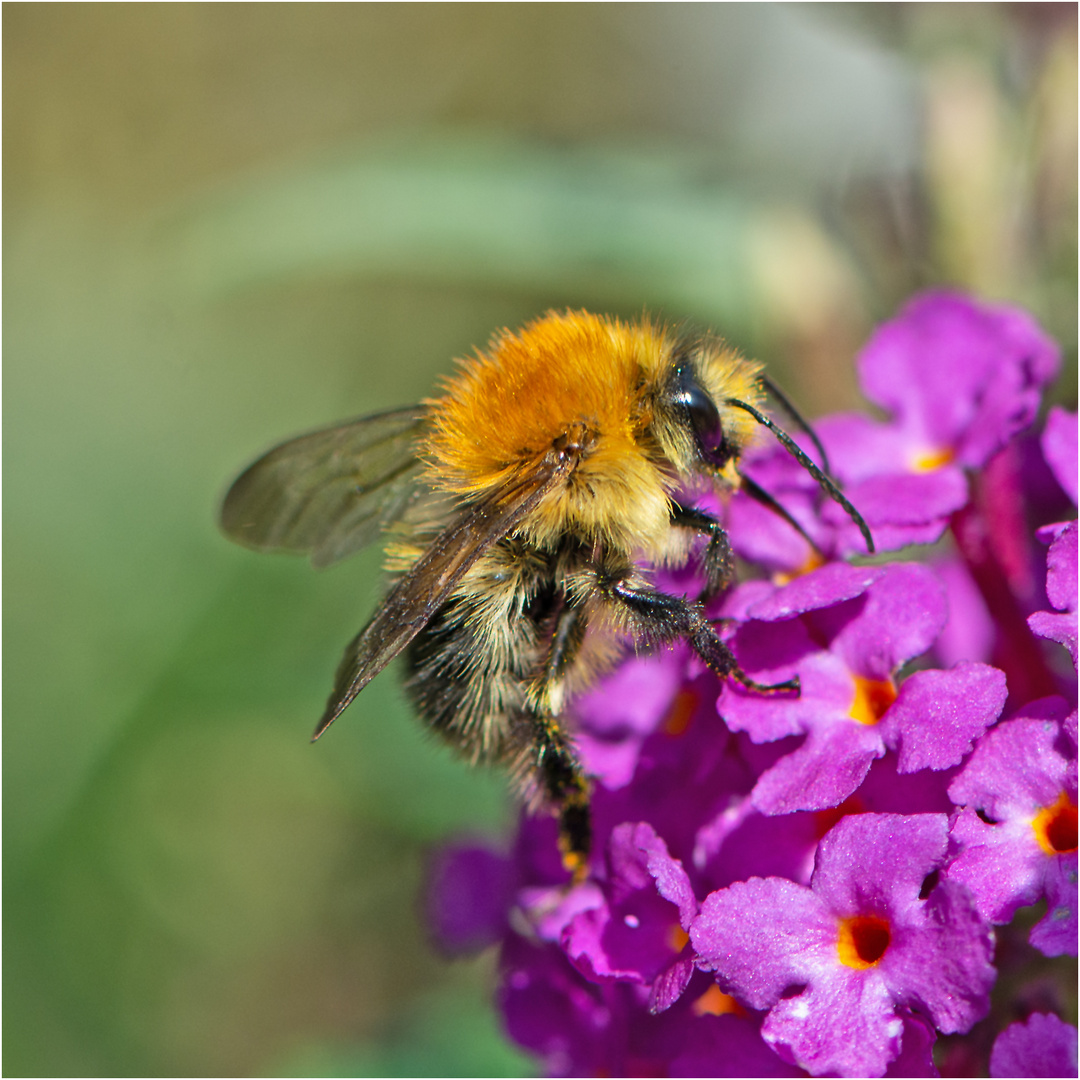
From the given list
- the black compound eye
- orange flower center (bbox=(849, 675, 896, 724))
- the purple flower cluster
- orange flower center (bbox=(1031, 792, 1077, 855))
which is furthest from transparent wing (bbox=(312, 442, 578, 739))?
orange flower center (bbox=(1031, 792, 1077, 855))

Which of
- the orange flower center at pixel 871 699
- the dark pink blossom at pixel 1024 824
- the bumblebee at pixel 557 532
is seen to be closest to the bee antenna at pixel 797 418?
the bumblebee at pixel 557 532

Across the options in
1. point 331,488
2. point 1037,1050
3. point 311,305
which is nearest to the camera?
point 1037,1050

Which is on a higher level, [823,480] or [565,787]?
[823,480]

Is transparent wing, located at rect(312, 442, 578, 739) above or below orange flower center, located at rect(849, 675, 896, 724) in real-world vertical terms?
above

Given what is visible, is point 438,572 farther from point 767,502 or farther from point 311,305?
point 311,305

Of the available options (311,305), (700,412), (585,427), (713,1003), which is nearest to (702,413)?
(700,412)

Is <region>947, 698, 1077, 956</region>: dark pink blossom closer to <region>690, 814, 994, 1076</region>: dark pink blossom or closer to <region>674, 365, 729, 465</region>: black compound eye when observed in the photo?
<region>690, 814, 994, 1076</region>: dark pink blossom
